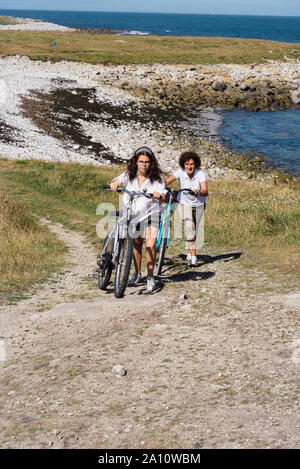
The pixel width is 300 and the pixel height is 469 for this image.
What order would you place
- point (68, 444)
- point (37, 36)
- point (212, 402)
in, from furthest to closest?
point (37, 36) → point (212, 402) → point (68, 444)

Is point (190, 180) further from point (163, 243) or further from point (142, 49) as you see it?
point (142, 49)

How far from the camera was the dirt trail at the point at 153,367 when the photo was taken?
15.1 ft

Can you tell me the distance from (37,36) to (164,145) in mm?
66885

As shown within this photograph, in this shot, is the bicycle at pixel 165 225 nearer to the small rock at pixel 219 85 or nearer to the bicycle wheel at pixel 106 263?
the bicycle wheel at pixel 106 263

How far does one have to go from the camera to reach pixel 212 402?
509cm

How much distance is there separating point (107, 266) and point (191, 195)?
2085 mm

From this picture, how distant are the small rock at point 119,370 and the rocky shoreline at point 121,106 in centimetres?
2244

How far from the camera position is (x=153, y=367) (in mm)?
6043

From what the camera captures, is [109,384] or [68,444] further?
[109,384]

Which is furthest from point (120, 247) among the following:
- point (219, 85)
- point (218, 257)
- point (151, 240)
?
point (219, 85)

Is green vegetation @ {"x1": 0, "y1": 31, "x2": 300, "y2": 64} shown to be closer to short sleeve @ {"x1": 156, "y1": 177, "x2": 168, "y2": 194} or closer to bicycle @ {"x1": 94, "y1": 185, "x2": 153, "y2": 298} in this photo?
bicycle @ {"x1": 94, "y1": 185, "x2": 153, "y2": 298}

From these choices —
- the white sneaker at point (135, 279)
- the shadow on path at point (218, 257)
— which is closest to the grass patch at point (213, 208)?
the shadow on path at point (218, 257)
